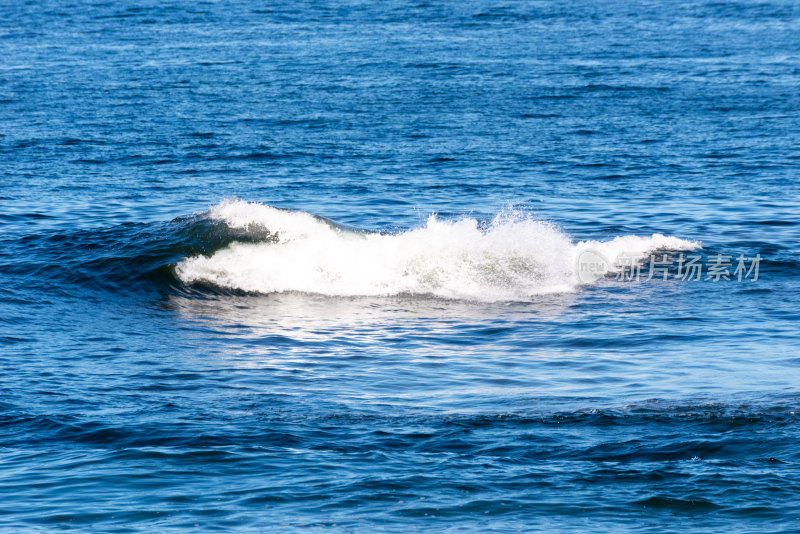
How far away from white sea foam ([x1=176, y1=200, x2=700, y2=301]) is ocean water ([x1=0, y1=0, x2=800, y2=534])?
0.20 feet

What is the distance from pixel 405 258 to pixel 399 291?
3.77 ft

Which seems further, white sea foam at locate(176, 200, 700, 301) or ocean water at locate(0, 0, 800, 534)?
white sea foam at locate(176, 200, 700, 301)

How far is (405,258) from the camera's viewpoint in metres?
18.3

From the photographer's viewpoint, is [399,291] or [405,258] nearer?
[399,291]

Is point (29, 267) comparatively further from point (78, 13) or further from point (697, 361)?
point (78, 13)

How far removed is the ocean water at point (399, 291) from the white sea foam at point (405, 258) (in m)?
0.06

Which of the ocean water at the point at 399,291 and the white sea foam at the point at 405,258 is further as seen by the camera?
the white sea foam at the point at 405,258

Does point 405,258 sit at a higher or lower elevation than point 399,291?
higher

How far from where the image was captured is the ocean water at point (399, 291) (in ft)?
29.3

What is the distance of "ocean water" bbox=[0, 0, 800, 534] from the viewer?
351 inches

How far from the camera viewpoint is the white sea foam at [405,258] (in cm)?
1758

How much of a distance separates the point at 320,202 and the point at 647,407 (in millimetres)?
12253

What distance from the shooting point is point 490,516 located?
27.3ft

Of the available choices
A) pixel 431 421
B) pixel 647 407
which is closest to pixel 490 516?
pixel 431 421
